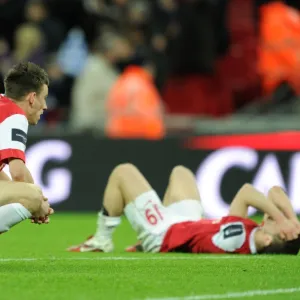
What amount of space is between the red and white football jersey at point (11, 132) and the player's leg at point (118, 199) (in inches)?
87.2

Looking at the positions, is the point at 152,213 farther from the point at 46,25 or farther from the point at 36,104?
the point at 46,25

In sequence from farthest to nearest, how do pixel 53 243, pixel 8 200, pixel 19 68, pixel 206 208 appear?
1. pixel 206 208
2. pixel 53 243
3. pixel 19 68
4. pixel 8 200

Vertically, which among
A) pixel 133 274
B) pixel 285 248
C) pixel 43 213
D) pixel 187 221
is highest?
pixel 43 213

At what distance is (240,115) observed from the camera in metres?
15.6

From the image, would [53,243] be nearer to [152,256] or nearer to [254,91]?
[152,256]

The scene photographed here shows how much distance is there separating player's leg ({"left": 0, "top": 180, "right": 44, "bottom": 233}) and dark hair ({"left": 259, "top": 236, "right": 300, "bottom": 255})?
260 centimetres

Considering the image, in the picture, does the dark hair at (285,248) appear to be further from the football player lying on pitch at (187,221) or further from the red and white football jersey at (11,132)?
the red and white football jersey at (11,132)

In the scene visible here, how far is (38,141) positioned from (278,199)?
18.7 ft

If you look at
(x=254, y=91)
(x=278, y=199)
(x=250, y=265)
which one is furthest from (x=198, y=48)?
(x=250, y=265)

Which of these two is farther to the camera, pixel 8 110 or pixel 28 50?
pixel 28 50

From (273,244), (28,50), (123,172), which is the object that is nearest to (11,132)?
(123,172)

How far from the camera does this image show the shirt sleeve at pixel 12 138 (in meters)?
6.64

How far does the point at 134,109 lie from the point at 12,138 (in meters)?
8.28

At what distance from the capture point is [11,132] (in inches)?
263
